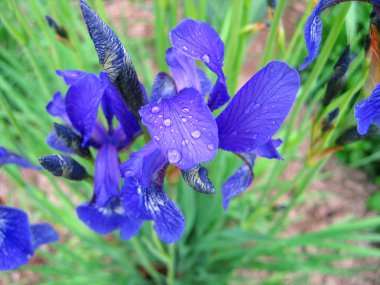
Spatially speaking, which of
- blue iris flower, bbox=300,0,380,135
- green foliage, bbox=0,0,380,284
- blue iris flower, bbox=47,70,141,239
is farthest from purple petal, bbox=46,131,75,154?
blue iris flower, bbox=300,0,380,135

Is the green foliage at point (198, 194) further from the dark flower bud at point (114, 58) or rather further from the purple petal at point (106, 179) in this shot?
the dark flower bud at point (114, 58)

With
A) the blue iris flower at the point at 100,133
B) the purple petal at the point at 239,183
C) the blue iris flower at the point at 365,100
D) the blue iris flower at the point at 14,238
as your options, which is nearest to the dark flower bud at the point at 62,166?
the blue iris flower at the point at 100,133

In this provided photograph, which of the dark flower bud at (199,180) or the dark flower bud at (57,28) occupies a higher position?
the dark flower bud at (57,28)

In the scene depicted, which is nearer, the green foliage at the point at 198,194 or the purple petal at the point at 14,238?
the purple petal at the point at 14,238

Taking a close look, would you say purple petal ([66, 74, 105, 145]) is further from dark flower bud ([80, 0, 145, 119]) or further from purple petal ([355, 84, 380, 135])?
purple petal ([355, 84, 380, 135])

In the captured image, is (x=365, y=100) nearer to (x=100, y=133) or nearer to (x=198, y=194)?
(x=100, y=133)

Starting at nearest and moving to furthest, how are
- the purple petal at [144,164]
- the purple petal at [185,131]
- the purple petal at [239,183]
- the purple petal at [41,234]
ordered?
the purple petal at [185,131] < the purple petal at [144,164] < the purple petal at [239,183] < the purple petal at [41,234]

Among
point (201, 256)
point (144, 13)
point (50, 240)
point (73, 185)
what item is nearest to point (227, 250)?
point (201, 256)

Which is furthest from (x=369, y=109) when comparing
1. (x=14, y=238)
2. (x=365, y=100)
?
→ (x=14, y=238)
